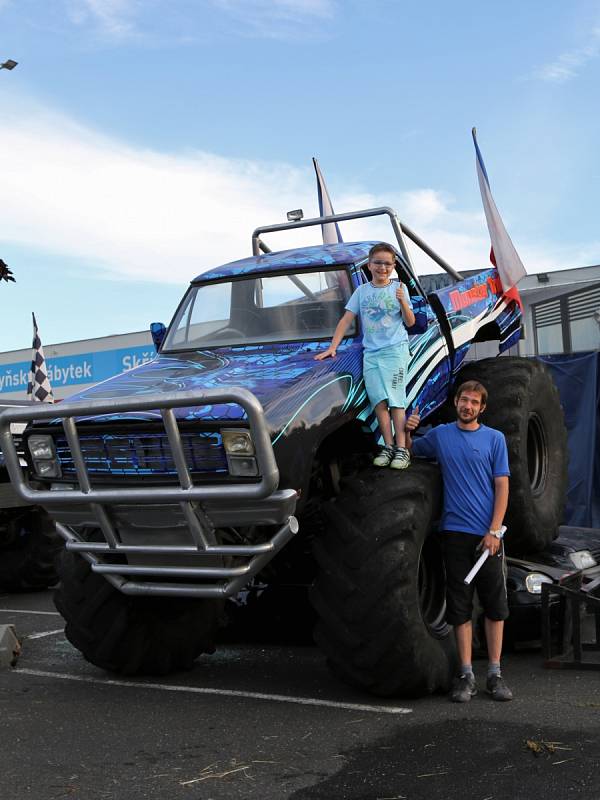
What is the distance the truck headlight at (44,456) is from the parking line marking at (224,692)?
4.85 feet

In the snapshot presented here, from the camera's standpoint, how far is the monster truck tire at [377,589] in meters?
4.89

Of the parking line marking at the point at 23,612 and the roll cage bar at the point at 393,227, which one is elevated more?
the roll cage bar at the point at 393,227

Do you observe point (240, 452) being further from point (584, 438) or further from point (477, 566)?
point (584, 438)

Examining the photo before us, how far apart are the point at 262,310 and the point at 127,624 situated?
209 centimetres

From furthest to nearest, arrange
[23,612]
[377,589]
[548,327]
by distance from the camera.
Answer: [548,327] → [23,612] → [377,589]

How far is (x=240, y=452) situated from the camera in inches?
179

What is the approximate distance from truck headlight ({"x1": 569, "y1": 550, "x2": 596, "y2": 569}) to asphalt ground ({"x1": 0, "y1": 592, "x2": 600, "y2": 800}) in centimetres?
77

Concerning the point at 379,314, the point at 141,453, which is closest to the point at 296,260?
the point at 379,314

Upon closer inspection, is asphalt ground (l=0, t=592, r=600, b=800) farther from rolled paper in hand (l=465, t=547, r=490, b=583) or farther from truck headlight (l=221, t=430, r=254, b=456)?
truck headlight (l=221, t=430, r=254, b=456)

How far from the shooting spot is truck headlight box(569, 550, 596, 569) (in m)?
6.66

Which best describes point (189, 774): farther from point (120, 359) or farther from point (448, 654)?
point (120, 359)

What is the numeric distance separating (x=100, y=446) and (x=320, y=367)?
4.10 feet

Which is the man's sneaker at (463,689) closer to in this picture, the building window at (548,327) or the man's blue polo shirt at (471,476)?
the man's blue polo shirt at (471,476)

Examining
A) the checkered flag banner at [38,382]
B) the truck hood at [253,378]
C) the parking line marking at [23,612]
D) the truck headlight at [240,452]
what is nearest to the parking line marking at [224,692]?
the truck headlight at [240,452]
